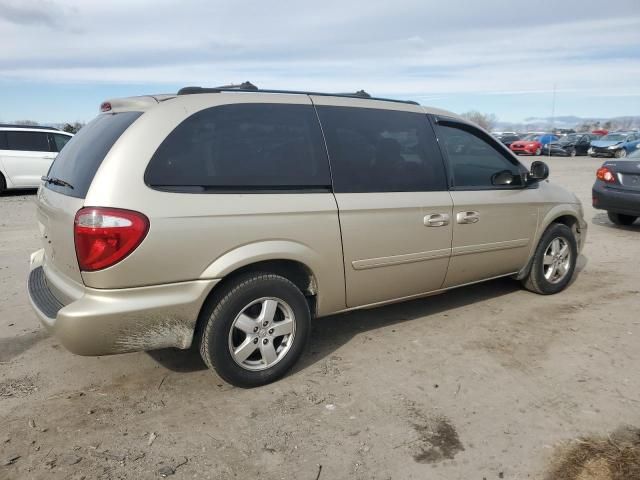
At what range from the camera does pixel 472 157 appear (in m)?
4.32

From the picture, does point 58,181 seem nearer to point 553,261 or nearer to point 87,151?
point 87,151

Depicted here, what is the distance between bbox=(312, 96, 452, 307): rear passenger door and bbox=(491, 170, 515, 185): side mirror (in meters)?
0.66

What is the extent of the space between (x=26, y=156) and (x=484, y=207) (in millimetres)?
11722

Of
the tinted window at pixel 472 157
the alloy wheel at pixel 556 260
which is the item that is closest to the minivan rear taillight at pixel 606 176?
the alloy wheel at pixel 556 260

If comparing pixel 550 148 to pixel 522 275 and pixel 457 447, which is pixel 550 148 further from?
pixel 457 447

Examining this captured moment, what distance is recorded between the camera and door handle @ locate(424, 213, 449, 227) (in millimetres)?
3818

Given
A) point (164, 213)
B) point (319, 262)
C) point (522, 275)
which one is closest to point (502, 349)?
point (522, 275)

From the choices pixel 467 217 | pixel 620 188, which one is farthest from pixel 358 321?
pixel 620 188

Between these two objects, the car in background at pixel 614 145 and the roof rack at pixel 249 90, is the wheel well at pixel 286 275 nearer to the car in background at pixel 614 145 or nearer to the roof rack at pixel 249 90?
the roof rack at pixel 249 90

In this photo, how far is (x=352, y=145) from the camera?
3557 mm

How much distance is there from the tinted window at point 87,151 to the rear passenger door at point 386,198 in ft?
4.26

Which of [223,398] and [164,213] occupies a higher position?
[164,213]

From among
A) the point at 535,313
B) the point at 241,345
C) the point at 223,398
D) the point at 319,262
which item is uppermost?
the point at 319,262

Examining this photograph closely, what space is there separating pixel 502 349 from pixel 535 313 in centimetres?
95
